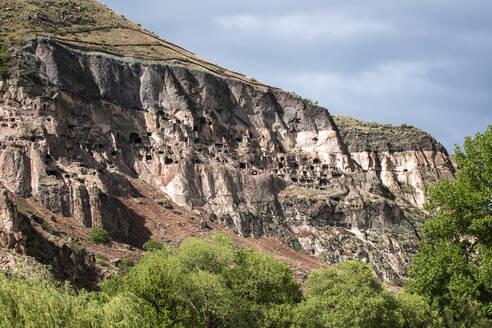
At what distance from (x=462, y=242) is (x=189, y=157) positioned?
5537 cm

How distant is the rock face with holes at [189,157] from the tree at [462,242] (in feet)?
125

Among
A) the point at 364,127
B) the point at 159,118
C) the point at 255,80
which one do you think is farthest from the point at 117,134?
the point at 364,127

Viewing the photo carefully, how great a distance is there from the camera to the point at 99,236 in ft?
168

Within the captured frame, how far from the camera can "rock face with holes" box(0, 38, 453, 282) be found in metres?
58.5

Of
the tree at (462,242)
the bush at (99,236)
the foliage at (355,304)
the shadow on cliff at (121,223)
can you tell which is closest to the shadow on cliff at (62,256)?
the bush at (99,236)

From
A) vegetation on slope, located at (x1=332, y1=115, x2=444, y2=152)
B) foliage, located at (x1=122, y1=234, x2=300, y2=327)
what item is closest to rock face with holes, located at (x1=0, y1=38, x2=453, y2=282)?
vegetation on slope, located at (x1=332, y1=115, x2=444, y2=152)

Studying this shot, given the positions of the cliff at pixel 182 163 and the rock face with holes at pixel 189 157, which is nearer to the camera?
the cliff at pixel 182 163

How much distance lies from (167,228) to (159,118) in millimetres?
25967

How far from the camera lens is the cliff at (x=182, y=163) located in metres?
58.0

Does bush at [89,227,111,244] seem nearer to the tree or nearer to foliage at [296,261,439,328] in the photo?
foliage at [296,261,439,328]

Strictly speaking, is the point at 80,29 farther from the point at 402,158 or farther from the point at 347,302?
the point at 347,302

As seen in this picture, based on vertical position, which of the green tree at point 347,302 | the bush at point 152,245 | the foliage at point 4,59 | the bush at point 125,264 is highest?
the foliage at point 4,59

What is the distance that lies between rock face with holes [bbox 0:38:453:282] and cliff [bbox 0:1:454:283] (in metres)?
0.21

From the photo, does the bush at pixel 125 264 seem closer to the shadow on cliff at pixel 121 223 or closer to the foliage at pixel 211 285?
the shadow on cliff at pixel 121 223
